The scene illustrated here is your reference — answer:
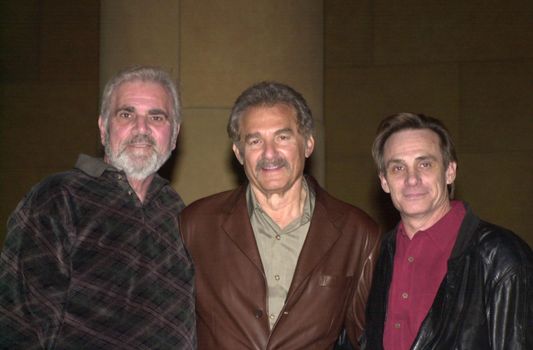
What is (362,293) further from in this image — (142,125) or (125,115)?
(125,115)

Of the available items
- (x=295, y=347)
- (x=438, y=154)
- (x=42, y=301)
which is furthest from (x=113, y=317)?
(x=438, y=154)

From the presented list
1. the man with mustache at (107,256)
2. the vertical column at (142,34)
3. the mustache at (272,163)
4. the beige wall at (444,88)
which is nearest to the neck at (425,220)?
the mustache at (272,163)

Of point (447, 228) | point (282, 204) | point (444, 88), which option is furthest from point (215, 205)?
point (444, 88)

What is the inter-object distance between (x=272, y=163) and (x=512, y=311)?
1.23 meters

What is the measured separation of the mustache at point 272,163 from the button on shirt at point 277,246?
0.24 metres

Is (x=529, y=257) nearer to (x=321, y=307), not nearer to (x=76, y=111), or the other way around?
(x=321, y=307)

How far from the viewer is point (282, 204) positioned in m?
3.07

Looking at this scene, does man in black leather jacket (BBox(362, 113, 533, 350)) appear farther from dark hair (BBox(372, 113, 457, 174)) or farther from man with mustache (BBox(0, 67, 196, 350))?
man with mustache (BBox(0, 67, 196, 350))

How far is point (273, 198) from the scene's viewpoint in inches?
121

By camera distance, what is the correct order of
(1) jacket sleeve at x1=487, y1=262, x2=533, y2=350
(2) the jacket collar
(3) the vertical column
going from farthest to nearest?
(3) the vertical column < (2) the jacket collar < (1) jacket sleeve at x1=487, y1=262, x2=533, y2=350

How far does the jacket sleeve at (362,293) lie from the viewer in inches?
119

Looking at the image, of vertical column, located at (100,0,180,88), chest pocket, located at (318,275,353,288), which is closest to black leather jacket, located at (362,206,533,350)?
chest pocket, located at (318,275,353,288)

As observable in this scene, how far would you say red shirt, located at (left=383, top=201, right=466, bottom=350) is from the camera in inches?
101

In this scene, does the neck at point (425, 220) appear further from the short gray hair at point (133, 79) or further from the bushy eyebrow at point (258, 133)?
the short gray hair at point (133, 79)
